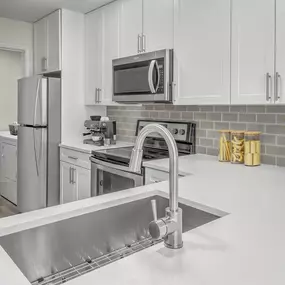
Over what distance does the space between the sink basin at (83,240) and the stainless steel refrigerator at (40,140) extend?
2243mm

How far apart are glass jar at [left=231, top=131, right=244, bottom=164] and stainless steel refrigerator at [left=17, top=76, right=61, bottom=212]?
78.3 inches

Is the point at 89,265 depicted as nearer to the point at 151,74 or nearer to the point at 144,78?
the point at 151,74

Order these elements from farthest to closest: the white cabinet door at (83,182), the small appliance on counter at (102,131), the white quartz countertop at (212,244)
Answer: the small appliance on counter at (102,131), the white cabinet door at (83,182), the white quartz countertop at (212,244)

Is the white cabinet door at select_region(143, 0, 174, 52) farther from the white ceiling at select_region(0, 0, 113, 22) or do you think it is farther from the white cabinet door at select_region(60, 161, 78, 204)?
the white cabinet door at select_region(60, 161, 78, 204)

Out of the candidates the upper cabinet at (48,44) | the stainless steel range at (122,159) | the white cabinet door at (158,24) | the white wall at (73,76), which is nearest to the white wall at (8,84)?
the upper cabinet at (48,44)

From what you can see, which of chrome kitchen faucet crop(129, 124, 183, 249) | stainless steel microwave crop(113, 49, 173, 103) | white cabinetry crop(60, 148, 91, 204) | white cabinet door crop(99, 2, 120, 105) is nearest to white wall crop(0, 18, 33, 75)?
white cabinet door crop(99, 2, 120, 105)

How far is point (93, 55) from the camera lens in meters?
3.53

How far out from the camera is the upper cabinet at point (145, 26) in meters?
2.61

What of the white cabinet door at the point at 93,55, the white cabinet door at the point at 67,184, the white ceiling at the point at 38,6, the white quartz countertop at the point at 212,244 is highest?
the white ceiling at the point at 38,6

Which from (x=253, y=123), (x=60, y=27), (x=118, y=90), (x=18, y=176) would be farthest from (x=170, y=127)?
(x=18, y=176)

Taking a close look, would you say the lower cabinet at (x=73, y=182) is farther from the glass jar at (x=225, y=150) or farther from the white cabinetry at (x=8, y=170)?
the glass jar at (x=225, y=150)

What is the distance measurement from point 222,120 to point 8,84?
3.40 meters

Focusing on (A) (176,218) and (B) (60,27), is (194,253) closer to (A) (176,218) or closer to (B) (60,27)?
(A) (176,218)

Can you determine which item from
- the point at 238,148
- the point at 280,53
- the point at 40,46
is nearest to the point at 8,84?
the point at 40,46
